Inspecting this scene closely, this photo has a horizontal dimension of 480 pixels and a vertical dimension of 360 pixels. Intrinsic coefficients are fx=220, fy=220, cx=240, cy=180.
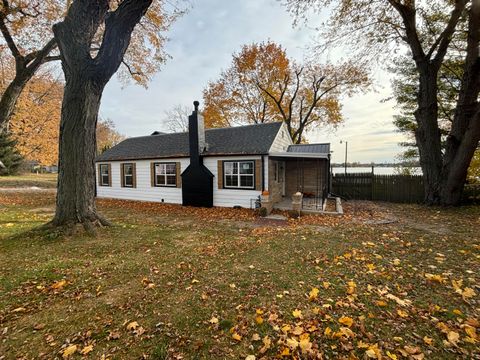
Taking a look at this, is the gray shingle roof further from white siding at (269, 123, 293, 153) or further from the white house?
white siding at (269, 123, 293, 153)

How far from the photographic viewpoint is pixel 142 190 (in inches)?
577

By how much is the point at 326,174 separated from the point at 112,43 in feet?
40.3

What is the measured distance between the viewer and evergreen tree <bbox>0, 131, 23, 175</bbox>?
26531 millimetres

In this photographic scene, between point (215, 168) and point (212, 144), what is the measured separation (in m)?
1.75

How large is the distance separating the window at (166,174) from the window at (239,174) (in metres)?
3.49

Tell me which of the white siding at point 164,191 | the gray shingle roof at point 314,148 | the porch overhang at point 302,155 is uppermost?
the gray shingle roof at point 314,148

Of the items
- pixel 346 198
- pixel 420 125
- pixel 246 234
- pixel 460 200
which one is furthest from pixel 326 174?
pixel 246 234

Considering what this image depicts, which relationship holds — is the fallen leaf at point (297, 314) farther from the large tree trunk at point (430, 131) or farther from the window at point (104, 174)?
the window at point (104, 174)

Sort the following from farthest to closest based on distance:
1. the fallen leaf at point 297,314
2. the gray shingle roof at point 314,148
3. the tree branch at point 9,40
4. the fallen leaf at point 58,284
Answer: the gray shingle roof at point 314,148 → the tree branch at point 9,40 → the fallen leaf at point 58,284 → the fallen leaf at point 297,314

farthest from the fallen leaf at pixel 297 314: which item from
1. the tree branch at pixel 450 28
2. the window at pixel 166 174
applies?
the tree branch at pixel 450 28

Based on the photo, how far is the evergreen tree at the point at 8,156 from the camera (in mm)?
26531

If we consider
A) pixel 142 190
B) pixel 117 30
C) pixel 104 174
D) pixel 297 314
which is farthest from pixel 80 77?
pixel 104 174

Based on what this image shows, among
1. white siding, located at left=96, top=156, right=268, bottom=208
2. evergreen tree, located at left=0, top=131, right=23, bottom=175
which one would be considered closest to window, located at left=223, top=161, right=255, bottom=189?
white siding, located at left=96, top=156, right=268, bottom=208

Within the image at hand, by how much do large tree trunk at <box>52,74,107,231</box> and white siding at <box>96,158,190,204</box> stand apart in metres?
6.46
